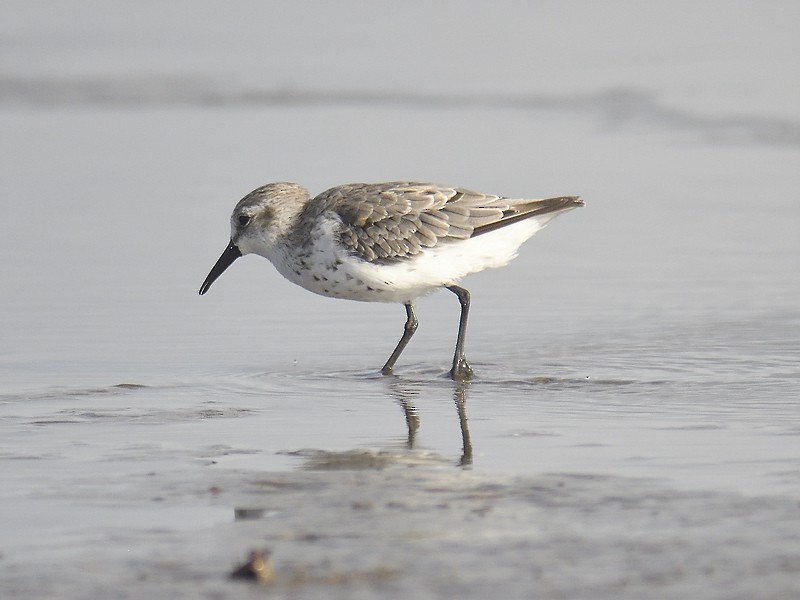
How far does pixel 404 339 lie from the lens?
7.48 meters

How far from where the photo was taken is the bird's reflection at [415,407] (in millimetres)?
5527

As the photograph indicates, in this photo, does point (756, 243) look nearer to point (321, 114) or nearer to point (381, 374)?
point (381, 374)

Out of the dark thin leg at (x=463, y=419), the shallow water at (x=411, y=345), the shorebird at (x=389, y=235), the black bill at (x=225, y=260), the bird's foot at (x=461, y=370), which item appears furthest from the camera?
the black bill at (x=225, y=260)

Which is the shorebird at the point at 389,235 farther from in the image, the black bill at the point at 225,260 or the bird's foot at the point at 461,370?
the black bill at the point at 225,260

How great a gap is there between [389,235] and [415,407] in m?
1.31

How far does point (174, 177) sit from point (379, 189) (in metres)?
4.24

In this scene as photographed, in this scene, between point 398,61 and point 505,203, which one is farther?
point 398,61

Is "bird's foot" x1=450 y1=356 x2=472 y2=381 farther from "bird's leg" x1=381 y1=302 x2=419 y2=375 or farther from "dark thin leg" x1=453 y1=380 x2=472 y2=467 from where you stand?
"bird's leg" x1=381 y1=302 x2=419 y2=375

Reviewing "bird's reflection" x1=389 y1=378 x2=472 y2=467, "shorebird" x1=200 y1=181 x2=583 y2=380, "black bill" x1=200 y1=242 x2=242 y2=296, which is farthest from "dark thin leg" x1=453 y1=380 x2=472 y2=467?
"black bill" x1=200 y1=242 x2=242 y2=296

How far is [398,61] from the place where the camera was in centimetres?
1720

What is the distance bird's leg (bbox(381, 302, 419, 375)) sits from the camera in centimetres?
716

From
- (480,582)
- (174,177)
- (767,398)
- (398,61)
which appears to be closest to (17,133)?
(174,177)

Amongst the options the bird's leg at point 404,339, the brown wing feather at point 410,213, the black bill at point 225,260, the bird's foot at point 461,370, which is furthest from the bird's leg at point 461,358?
the black bill at point 225,260

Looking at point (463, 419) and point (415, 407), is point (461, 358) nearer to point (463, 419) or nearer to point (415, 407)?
point (415, 407)
